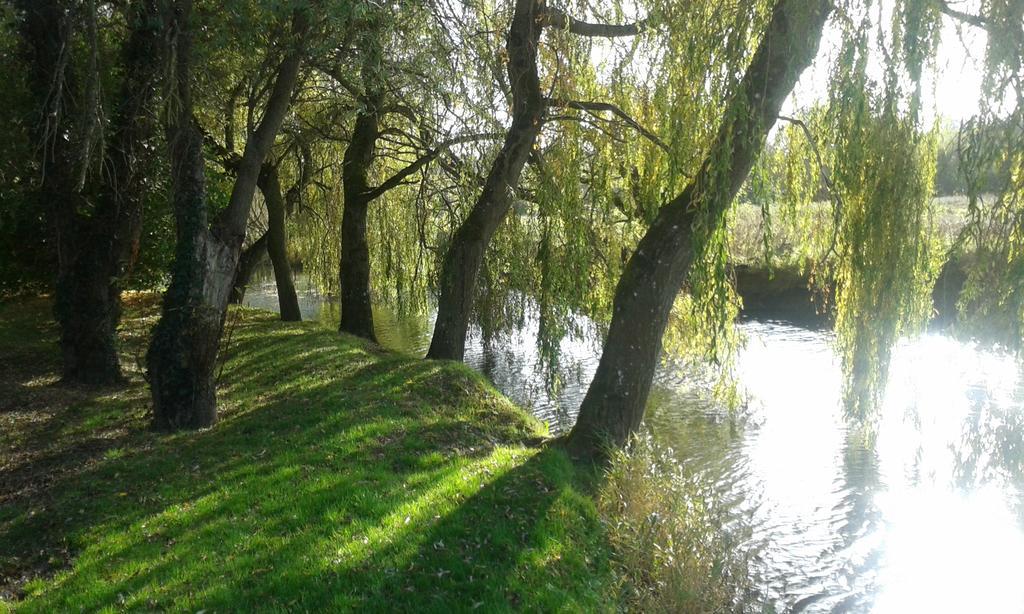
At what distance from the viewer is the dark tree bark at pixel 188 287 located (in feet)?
23.6

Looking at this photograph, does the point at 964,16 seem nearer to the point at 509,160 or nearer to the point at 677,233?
the point at 677,233

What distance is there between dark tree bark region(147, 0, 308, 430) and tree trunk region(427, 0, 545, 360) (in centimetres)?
355

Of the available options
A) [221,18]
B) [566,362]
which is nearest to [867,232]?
[221,18]

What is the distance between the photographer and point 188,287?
23.7ft

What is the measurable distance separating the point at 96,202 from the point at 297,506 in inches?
219

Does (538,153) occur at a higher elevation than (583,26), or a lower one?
lower

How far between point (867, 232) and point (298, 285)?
25.0m

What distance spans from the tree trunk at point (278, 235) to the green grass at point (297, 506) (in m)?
6.77

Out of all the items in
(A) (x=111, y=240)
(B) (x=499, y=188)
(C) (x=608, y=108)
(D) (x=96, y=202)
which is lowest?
(A) (x=111, y=240)

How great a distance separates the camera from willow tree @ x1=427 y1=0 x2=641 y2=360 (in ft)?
29.4

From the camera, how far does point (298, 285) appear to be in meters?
28.6

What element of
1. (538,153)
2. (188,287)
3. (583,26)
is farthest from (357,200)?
(188,287)

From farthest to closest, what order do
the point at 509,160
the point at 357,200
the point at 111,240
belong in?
the point at 357,200 → the point at 509,160 → the point at 111,240

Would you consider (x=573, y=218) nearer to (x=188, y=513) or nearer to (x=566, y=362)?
(x=566, y=362)
